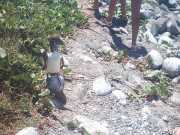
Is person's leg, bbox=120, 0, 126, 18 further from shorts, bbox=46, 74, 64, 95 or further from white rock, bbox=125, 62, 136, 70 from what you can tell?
shorts, bbox=46, 74, 64, 95

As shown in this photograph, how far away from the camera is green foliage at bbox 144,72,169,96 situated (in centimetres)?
702

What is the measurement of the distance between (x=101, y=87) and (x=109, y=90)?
0.13 meters

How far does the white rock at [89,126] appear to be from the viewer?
5.75 m

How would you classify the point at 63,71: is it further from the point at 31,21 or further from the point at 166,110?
the point at 166,110

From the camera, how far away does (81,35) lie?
8.25 m

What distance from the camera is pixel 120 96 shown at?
6.77 m

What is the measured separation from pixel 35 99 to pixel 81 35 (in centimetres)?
260

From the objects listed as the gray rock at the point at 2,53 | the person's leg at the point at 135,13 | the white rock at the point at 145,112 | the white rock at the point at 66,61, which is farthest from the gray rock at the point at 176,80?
the gray rock at the point at 2,53

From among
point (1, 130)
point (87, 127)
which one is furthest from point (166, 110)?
point (1, 130)

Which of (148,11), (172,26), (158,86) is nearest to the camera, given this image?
(158,86)

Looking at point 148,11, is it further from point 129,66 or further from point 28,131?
point 28,131

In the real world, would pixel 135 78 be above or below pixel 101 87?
below

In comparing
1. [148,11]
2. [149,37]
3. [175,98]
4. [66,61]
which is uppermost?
[148,11]

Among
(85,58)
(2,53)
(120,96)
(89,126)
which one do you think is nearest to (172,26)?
(85,58)
